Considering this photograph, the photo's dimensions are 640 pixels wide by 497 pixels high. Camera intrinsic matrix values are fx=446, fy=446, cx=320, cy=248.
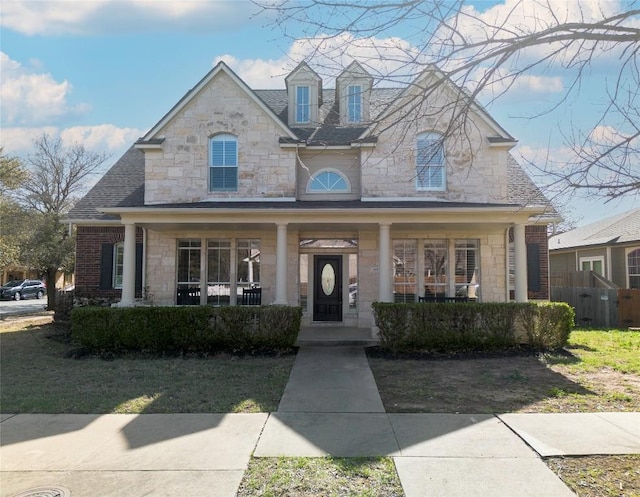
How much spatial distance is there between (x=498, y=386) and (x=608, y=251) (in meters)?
15.3

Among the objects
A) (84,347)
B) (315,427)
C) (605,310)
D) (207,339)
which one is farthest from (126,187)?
(605,310)

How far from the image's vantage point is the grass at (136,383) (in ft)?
20.7

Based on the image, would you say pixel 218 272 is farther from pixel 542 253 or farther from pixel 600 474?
pixel 600 474

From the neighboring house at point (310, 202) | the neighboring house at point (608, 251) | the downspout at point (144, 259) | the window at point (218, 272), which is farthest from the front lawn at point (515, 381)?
the neighboring house at point (608, 251)

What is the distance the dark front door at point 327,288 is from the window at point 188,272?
140 inches

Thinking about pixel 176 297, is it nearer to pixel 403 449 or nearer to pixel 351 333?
pixel 351 333

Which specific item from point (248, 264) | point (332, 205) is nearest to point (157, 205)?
point (248, 264)

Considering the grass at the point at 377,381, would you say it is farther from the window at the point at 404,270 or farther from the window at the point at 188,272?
the window at the point at 404,270

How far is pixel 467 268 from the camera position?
522 inches

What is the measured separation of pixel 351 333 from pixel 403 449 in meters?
7.40

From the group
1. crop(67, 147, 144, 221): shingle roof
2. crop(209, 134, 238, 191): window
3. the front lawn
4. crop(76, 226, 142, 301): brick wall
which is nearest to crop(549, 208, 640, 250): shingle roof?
the front lawn

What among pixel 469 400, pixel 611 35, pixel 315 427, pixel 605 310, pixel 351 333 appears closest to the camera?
pixel 611 35

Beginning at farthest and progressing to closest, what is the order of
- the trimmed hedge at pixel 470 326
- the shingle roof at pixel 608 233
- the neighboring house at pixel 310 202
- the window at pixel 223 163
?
the shingle roof at pixel 608 233, the window at pixel 223 163, the neighboring house at pixel 310 202, the trimmed hedge at pixel 470 326

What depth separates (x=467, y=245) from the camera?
13.3m
